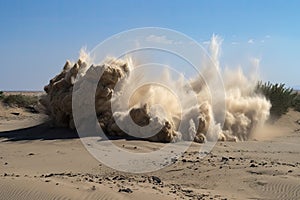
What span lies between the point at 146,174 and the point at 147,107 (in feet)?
15.7

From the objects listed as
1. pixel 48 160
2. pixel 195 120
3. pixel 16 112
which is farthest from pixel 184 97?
pixel 16 112

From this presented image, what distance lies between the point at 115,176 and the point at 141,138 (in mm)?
4670

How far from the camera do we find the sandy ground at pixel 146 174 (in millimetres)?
6969

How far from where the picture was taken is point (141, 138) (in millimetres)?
13172

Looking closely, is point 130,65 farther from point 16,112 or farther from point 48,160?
point 16,112

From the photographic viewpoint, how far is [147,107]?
13.5 meters

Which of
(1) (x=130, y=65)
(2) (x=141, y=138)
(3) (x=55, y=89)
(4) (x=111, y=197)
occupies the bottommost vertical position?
(4) (x=111, y=197)

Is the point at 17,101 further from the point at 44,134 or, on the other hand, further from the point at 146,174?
the point at 146,174

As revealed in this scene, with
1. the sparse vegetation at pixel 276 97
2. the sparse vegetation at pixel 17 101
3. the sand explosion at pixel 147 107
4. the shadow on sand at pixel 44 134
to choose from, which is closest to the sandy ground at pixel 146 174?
the shadow on sand at pixel 44 134

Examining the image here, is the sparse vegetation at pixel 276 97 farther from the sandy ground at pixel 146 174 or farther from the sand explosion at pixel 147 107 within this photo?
the sandy ground at pixel 146 174

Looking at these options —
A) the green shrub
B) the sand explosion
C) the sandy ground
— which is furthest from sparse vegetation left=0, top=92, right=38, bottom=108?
the sandy ground

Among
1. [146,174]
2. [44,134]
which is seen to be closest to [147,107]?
[44,134]

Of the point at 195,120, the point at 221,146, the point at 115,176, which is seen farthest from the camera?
the point at 195,120

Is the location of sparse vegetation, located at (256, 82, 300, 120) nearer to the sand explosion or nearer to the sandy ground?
the sand explosion
